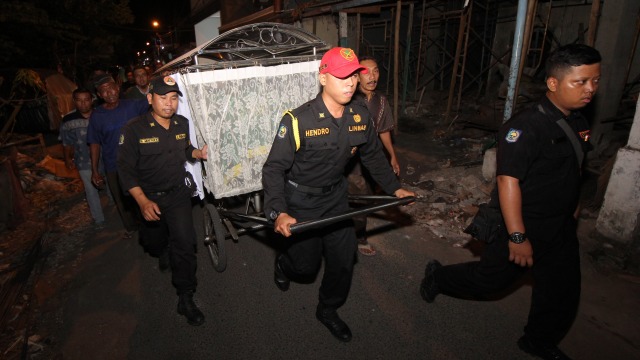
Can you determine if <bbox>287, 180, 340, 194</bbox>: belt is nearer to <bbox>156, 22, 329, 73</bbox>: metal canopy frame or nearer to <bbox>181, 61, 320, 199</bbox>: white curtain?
<bbox>181, 61, 320, 199</bbox>: white curtain

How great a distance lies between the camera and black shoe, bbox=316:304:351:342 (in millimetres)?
3129

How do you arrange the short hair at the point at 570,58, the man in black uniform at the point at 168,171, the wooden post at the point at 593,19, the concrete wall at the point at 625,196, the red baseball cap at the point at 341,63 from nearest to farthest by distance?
the short hair at the point at 570,58 < the red baseball cap at the point at 341,63 < the man in black uniform at the point at 168,171 < the concrete wall at the point at 625,196 < the wooden post at the point at 593,19

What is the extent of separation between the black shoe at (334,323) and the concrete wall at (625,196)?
371 centimetres

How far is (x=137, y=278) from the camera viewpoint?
430 centimetres

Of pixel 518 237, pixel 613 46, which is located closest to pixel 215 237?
pixel 518 237

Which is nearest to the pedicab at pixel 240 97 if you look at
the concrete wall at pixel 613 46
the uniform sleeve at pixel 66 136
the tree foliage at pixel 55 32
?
the uniform sleeve at pixel 66 136

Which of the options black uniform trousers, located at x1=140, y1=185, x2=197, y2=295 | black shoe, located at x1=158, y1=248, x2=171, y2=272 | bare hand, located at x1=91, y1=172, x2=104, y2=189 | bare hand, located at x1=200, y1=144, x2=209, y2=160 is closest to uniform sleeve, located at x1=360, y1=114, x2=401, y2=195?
bare hand, located at x1=200, y1=144, x2=209, y2=160

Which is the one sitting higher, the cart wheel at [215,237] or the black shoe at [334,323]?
the cart wheel at [215,237]

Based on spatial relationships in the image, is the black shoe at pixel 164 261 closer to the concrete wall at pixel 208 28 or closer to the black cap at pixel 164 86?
the black cap at pixel 164 86

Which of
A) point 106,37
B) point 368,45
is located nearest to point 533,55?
point 368,45

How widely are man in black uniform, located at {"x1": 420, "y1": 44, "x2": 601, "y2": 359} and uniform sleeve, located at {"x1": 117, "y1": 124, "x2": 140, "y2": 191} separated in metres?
3.12

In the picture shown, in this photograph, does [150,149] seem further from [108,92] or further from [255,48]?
[108,92]

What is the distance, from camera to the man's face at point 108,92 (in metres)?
4.73

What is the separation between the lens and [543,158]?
2.35 meters
